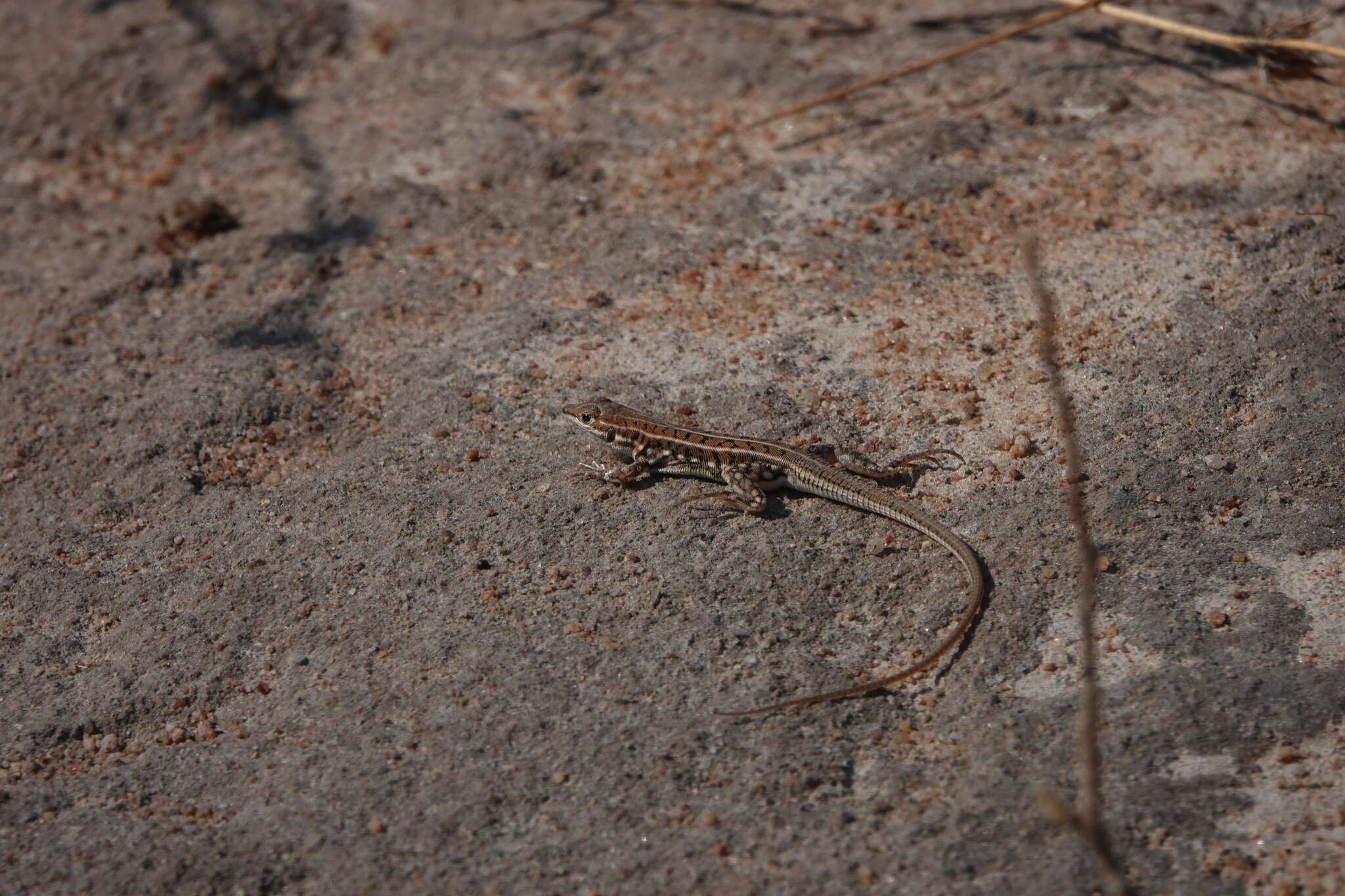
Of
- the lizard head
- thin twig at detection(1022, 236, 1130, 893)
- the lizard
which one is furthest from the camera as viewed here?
the lizard head

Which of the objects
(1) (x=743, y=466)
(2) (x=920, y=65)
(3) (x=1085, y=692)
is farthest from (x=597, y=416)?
(2) (x=920, y=65)

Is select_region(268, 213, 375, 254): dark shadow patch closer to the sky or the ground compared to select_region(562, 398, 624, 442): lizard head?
closer to the sky

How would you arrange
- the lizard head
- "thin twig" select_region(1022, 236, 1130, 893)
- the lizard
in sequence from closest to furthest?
"thin twig" select_region(1022, 236, 1130, 893), the lizard, the lizard head

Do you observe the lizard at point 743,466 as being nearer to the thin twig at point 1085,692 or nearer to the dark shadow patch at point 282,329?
the thin twig at point 1085,692

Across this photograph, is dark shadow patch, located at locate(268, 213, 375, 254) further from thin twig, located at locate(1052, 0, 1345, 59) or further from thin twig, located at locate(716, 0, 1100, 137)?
thin twig, located at locate(1052, 0, 1345, 59)

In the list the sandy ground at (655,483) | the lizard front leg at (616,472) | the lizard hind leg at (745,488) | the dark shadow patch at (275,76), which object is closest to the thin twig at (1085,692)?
the sandy ground at (655,483)

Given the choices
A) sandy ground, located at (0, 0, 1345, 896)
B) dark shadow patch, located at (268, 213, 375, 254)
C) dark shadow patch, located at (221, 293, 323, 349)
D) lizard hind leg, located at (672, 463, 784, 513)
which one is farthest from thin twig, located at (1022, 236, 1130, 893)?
dark shadow patch, located at (268, 213, 375, 254)

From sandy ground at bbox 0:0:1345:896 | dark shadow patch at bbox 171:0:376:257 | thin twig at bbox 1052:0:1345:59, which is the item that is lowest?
sandy ground at bbox 0:0:1345:896
